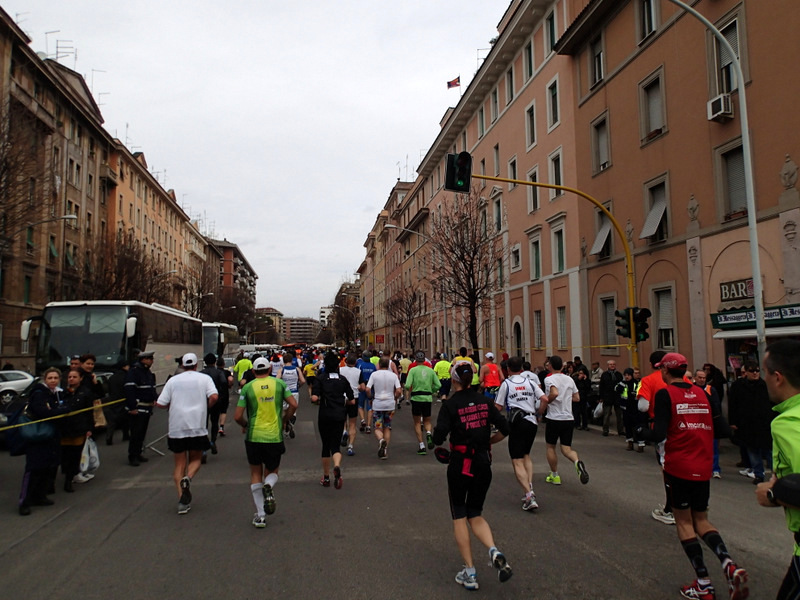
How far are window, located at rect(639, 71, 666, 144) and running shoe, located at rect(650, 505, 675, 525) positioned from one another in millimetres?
15236

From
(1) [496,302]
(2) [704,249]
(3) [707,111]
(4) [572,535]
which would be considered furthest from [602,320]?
(4) [572,535]

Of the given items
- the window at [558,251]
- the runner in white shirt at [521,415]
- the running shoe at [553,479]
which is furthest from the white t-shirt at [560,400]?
the window at [558,251]

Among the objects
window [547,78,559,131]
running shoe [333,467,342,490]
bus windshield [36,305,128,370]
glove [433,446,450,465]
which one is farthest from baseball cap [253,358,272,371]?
window [547,78,559,131]

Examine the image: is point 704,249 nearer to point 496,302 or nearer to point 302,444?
point 302,444

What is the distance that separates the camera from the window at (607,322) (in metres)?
22.5

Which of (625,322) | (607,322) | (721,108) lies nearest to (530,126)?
(607,322)

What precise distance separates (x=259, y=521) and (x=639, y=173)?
1792cm

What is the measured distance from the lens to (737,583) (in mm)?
4199

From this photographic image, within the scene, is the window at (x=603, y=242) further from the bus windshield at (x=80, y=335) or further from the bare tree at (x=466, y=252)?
the bus windshield at (x=80, y=335)

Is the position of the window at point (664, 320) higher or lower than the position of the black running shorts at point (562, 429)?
higher

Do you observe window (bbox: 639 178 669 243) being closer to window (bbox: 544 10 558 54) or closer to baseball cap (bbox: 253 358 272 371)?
window (bbox: 544 10 558 54)

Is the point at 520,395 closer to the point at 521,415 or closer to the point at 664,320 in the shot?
the point at 521,415

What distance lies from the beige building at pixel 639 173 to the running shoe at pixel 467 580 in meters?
10.7

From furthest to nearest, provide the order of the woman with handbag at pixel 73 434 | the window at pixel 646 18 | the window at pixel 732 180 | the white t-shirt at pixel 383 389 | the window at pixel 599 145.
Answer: the window at pixel 599 145
the window at pixel 646 18
the window at pixel 732 180
the white t-shirt at pixel 383 389
the woman with handbag at pixel 73 434
